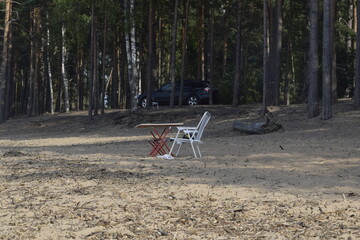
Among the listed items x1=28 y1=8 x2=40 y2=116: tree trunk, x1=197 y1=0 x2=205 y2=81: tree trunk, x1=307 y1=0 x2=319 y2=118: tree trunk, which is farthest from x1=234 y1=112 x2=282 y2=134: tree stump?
x1=28 y1=8 x2=40 y2=116: tree trunk

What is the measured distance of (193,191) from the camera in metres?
8.62

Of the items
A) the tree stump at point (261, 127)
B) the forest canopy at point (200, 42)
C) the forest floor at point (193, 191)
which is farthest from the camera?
the forest canopy at point (200, 42)

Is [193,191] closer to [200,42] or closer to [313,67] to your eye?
[313,67]

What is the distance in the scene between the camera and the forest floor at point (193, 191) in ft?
20.4

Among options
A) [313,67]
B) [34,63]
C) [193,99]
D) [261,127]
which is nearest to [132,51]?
[193,99]

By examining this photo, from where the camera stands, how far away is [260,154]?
45.2ft

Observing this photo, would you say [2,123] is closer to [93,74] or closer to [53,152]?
[93,74]

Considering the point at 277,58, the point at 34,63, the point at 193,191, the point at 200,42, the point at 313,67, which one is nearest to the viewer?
the point at 193,191

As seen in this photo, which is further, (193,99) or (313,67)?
(193,99)

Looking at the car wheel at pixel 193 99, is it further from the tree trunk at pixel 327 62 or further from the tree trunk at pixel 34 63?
the tree trunk at pixel 34 63

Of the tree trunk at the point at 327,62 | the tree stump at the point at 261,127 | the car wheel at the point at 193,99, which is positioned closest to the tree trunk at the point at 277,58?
the car wheel at the point at 193,99

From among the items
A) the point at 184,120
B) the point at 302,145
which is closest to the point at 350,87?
the point at 184,120

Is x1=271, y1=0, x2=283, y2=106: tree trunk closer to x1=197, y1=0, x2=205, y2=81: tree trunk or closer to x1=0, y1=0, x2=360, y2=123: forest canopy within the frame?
x1=0, y1=0, x2=360, y2=123: forest canopy

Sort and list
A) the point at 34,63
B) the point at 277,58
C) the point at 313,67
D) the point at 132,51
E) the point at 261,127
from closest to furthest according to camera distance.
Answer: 1. the point at 261,127
2. the point at 313,67
3. the point at 277,58
4. the point at 132,51
5. the point at 34,63
